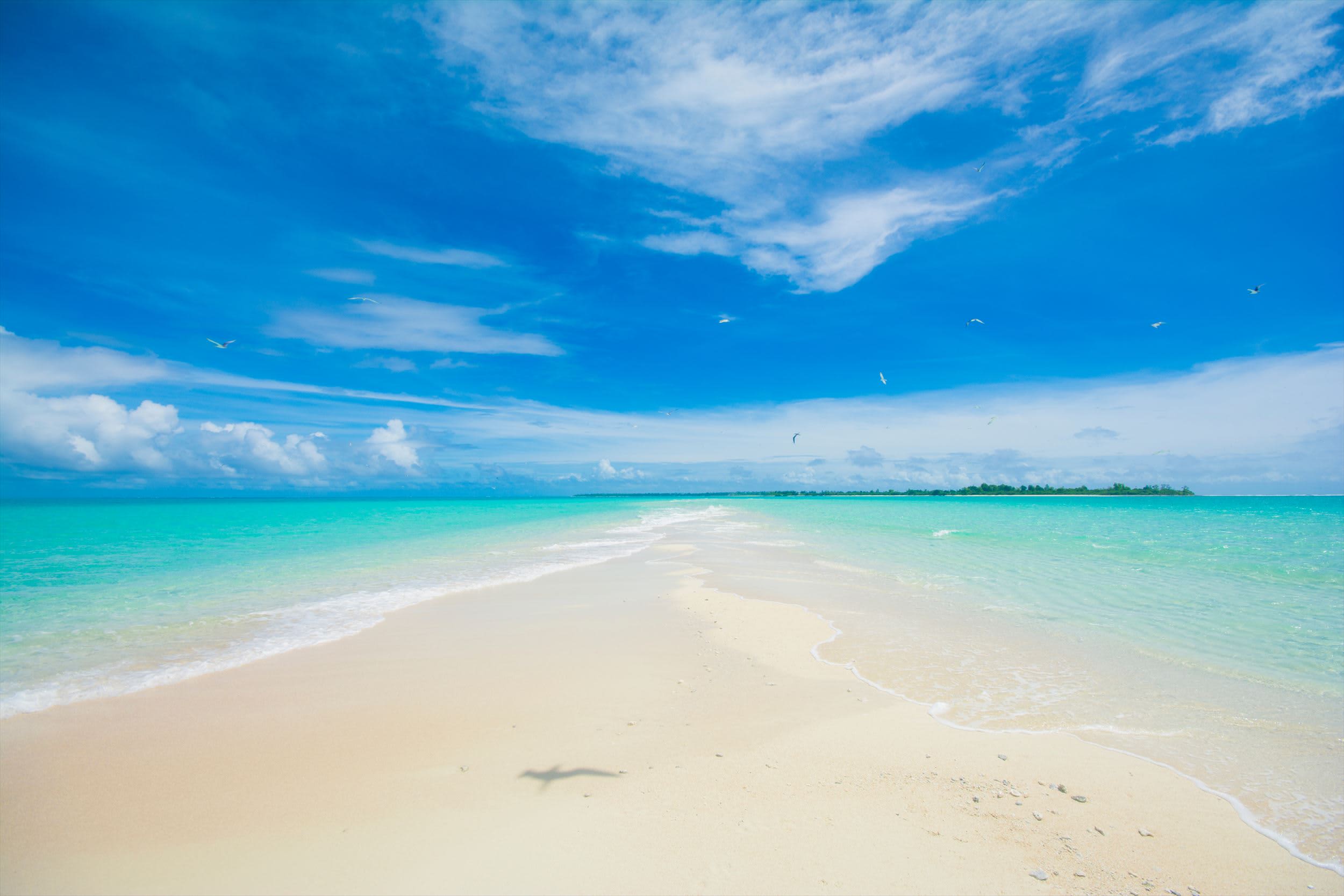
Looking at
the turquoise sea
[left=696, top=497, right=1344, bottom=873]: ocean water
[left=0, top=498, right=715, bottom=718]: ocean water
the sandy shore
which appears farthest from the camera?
[left=0, top=498, right=715, bottom=718]: ocean water

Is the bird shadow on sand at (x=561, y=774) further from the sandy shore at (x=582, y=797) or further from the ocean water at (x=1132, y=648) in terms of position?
the ocean water at (x=1132, y=648)

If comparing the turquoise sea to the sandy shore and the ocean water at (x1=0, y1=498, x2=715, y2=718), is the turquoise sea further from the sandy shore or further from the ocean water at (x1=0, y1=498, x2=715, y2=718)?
the sandy shore

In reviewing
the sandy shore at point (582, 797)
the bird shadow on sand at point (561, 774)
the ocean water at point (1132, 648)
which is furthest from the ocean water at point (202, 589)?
the ocean water at point (1132, 648)

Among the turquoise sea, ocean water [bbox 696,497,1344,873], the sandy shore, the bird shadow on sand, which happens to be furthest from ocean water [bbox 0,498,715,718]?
ocean water [bbox 696,497,1344,873]

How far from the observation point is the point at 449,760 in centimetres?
517

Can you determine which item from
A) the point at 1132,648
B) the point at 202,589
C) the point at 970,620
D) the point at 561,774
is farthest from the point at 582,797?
the point at 202,589

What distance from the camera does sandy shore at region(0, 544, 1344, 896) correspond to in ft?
12.0

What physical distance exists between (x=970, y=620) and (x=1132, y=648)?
8.07 feet

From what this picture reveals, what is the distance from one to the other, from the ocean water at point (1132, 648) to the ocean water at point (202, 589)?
338 inches

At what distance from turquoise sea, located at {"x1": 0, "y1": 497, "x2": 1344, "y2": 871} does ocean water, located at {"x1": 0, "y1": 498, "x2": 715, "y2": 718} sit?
75mm

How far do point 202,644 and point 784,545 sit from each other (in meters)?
21.5

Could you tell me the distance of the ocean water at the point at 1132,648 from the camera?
5.17m

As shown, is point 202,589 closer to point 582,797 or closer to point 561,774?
point 561,774

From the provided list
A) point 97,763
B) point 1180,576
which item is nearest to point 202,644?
point 97,763
